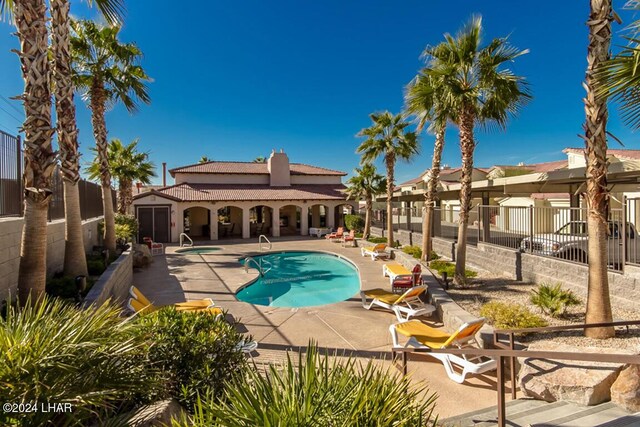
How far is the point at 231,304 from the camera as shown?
33.4 feet

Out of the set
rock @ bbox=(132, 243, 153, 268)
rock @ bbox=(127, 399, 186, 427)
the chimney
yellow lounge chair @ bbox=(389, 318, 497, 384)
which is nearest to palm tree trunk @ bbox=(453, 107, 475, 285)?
yellow lounge chair @ bbox=(389, 318, 497, 384)

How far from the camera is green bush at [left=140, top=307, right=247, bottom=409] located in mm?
3824

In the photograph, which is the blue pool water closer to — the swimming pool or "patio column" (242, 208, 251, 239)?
the swimming pool

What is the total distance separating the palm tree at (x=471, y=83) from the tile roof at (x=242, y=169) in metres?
24.3

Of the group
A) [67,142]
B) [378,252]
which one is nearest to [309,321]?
[67,142]

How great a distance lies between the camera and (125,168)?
2303 centimetres

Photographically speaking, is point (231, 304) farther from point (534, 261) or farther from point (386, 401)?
point (534, 261)

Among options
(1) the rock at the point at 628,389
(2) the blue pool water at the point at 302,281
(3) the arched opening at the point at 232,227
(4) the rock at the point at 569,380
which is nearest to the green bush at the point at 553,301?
(4) the rock at the point at 569,380

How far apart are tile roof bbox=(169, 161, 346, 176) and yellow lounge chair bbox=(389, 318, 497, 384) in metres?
28.2

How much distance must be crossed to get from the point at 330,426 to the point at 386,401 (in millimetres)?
546

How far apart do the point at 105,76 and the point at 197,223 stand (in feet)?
66.0

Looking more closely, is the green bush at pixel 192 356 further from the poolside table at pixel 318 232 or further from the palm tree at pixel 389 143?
the poolside table at pixel 318 232

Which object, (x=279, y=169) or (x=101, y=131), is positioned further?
Answer: (x=279, y=169)

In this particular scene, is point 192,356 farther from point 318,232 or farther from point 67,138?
point 318,232
